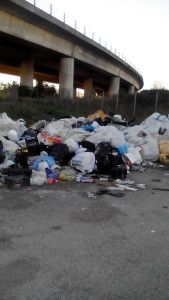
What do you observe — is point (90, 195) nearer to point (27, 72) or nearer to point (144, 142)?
point (144, 142)

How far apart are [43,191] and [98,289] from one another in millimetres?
2591

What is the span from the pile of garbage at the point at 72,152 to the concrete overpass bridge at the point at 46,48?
32.1ft

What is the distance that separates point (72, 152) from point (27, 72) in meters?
19.4

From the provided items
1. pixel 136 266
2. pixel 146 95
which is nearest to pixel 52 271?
pixel 136 266

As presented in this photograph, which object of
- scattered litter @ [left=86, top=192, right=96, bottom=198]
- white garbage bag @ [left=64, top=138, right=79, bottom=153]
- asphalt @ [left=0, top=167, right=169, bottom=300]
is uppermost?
white garbage bag @ [left=64, top=138, right=79, bottom=153]

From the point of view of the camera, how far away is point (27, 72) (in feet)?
79.0

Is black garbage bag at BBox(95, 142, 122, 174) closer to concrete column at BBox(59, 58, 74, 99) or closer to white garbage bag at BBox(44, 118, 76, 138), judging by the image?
white garbage bag at BBox(44, 118, 76, 138)

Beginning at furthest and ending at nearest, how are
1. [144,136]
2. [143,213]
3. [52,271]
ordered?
[144,136], [143,213], [52,271]

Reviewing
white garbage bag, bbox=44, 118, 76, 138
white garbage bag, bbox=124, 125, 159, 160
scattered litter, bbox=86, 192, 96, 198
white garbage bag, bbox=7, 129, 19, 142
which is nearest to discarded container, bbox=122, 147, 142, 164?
white garbage bag, bbox=124, 125, 159, 160

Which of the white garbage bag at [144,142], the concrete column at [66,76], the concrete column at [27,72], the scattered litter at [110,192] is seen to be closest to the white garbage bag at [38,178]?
the scattered litter at [110,192]

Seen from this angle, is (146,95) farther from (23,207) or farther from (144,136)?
(23,207)

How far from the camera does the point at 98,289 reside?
6.87 ft

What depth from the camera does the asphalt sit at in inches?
82.7

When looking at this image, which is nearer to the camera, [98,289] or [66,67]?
[98,289]
